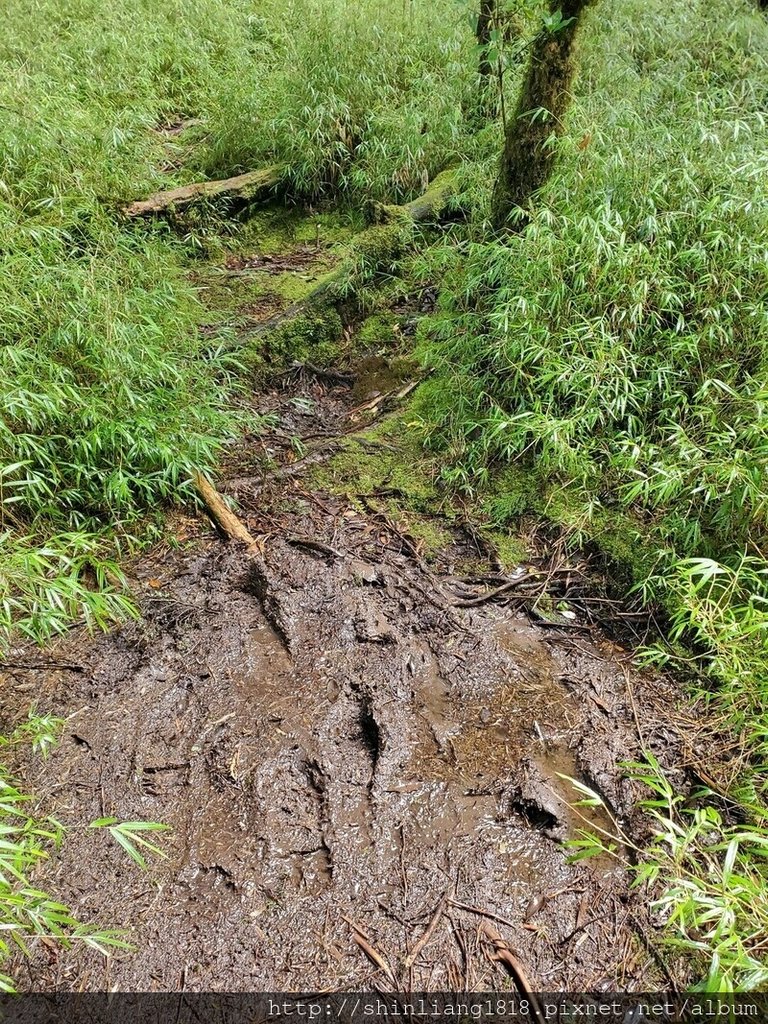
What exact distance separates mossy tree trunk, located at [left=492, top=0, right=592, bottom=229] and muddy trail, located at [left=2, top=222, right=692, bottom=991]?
196cm

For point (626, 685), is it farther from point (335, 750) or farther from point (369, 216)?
point (369, 216)

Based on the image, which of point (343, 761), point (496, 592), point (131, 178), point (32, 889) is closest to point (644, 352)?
point (496, 592)

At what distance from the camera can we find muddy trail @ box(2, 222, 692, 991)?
66.6 inches

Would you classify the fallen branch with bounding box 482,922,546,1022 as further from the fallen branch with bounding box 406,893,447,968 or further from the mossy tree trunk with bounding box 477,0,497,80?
the mossy tree trunk with bounding box 477,0,497,80

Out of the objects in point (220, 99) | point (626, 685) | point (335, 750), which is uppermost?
point (220, 99)

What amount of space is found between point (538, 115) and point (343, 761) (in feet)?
11.2

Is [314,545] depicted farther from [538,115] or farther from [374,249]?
[538,115]

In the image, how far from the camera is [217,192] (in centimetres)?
459

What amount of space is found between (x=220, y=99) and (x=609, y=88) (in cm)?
321

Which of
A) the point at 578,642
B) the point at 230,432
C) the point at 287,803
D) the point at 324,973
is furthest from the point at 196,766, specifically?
Answer: the point at 230,432

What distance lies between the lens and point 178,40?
5574 mm

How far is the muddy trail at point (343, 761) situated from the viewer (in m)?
1.69

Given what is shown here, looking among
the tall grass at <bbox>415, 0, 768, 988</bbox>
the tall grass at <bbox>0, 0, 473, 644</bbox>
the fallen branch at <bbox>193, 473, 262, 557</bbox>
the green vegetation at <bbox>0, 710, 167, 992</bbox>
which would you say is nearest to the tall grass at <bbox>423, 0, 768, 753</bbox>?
the tall grass at <bbox>415, 0, 768, 988</bbox>

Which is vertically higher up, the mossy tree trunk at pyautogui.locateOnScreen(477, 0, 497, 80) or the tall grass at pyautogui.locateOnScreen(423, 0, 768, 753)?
the mossy tree trunk at pyautogui.locateOnScreen(477, 0, 497, 80)
